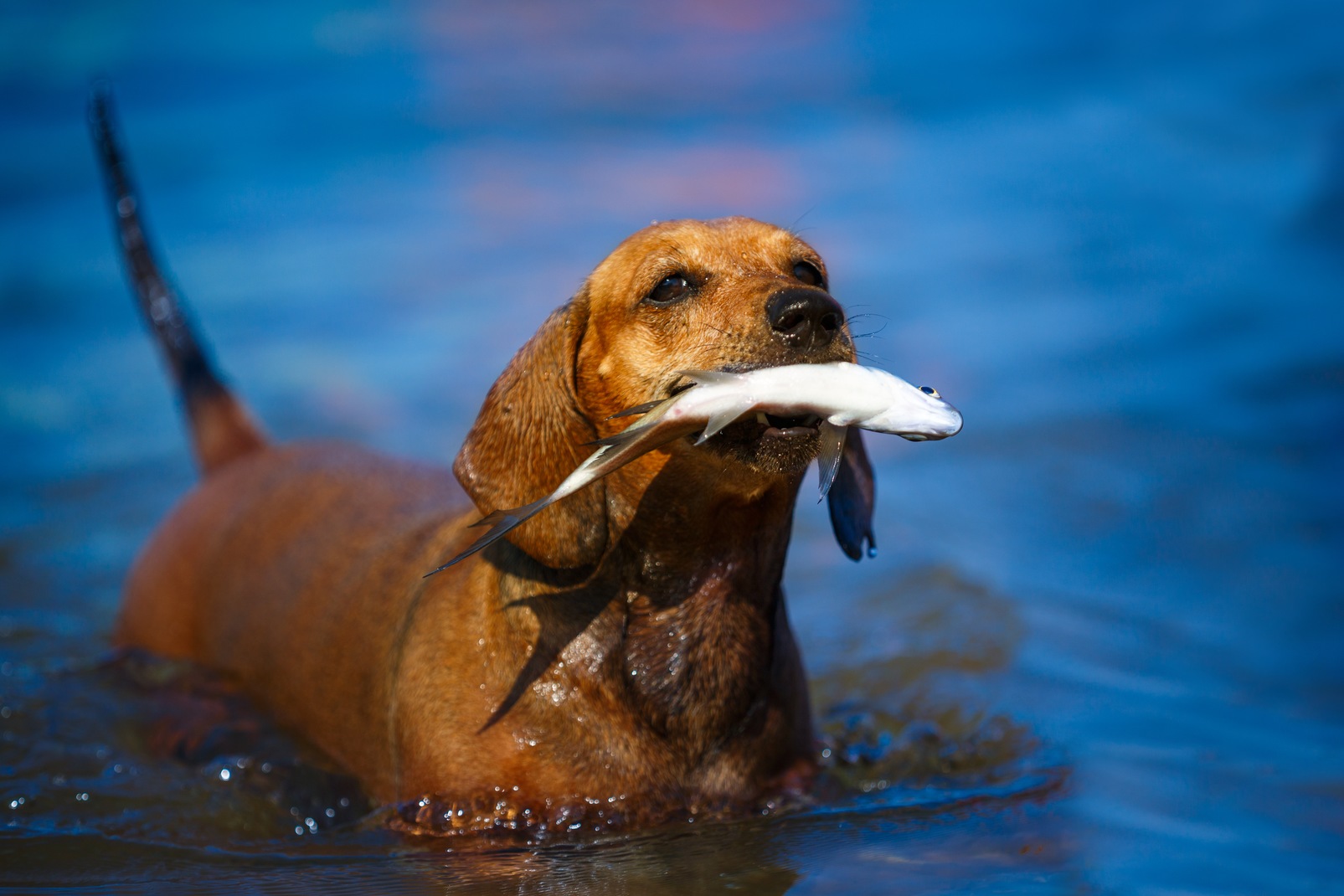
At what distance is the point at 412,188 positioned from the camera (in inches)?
547

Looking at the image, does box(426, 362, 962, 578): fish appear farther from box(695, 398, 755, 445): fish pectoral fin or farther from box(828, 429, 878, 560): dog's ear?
box(828, 429, 878, 560): dog's ear

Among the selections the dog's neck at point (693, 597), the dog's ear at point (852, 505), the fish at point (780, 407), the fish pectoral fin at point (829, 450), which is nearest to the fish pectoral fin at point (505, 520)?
the fish at point (780, 407)

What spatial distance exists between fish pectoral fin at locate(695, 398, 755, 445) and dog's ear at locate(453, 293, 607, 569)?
21.6 inches

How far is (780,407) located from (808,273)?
0.81 meters

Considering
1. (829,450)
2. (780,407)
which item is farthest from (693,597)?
(780,407)

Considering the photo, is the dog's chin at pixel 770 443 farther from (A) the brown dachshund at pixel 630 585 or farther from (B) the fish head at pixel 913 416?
(B) the fish head at pixel 913 416

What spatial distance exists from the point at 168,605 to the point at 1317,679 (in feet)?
13.3

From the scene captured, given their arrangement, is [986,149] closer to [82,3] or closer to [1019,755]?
[82,3]

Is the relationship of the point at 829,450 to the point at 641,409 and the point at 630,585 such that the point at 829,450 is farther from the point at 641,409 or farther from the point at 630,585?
the point at 630,585

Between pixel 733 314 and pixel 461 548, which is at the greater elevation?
pixel 733 314

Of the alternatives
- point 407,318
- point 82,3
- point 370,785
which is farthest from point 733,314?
point 82,3

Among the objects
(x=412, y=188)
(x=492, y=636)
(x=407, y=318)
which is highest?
(x=412, y=188)

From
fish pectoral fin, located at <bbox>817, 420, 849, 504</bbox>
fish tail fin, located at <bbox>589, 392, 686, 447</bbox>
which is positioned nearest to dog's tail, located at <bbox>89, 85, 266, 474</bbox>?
fish tail fin, located at <bbox>589, 392, 686, 447</bbox>

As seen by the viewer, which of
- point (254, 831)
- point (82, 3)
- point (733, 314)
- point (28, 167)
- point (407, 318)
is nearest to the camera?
point (733, 314)
